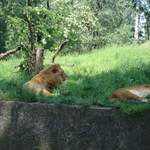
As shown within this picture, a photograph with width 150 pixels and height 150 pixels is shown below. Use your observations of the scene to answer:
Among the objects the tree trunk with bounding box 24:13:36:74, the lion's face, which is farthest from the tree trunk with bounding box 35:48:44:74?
the lion's face

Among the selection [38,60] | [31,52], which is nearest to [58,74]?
[38,60]

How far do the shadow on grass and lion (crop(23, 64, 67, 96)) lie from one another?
161 mm

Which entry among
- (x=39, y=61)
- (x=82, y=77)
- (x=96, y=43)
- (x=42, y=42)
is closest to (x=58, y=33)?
(x=42, y=42)

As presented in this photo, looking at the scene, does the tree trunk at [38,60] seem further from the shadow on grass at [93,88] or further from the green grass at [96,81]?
the shadow on grass at [93,88]

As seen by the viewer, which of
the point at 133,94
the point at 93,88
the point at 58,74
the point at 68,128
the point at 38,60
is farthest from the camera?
the point at 38,60

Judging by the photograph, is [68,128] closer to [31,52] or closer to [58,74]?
[58,74]

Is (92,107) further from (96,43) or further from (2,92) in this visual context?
(96,43)

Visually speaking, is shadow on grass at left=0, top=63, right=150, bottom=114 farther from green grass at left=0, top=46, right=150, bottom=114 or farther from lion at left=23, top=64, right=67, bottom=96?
lion at left=23, top=64, right=67, bottom=96

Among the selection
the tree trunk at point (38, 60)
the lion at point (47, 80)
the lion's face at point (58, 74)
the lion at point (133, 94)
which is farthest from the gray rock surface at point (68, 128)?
the tree trunk at point (38, 60)

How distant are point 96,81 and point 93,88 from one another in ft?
2.22

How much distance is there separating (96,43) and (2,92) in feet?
71.9

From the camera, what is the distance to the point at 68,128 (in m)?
5.44

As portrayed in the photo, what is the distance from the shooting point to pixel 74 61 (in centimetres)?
1169

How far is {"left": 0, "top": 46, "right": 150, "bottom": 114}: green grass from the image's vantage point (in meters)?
5.80
